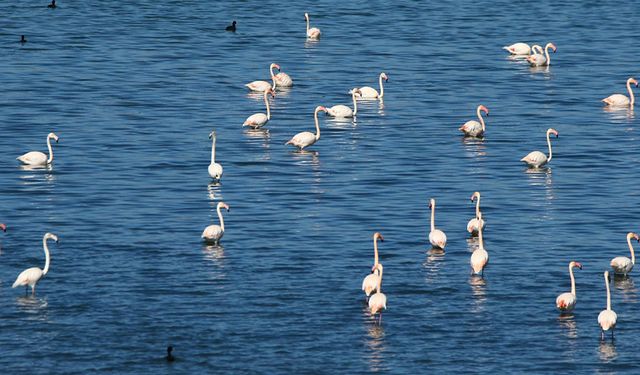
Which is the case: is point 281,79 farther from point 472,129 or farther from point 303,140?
point 303,140

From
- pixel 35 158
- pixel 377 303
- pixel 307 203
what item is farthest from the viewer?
pixel 35 158

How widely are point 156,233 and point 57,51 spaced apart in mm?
37220

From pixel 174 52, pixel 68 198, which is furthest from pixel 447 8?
pixel 68 198

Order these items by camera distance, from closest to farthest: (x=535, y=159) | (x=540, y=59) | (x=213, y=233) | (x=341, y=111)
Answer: (x=213, y=233) → (x=535, y=159) → (x=341, y=111) → (x=540, y=59)

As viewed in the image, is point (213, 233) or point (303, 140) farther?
point (303, 140)

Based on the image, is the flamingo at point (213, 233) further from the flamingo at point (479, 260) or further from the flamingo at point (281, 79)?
the flamingo at point (281, 79)

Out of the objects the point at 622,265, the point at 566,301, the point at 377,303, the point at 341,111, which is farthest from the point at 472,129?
the point at 377,303

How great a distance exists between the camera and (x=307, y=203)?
45.1 m

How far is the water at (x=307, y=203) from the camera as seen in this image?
32.5 m

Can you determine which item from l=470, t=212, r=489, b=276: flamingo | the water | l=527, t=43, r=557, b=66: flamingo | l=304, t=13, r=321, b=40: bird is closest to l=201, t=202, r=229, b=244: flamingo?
the water

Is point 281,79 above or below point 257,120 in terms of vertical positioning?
above

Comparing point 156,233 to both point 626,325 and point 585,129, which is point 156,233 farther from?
point 585,129

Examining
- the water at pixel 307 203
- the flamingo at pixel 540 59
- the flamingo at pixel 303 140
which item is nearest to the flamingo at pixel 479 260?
the water at pixel 307 203

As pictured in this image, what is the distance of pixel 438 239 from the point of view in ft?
128
